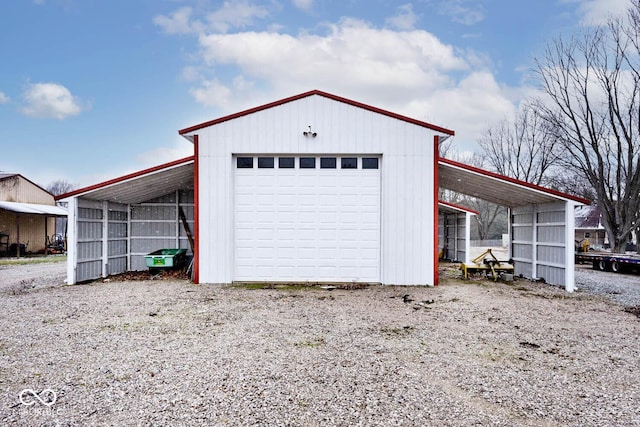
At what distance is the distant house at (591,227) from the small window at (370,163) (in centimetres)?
2914

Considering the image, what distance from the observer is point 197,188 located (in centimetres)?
1109

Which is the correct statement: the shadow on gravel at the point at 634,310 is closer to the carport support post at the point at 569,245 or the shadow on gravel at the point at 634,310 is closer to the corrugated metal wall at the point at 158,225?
the carport support post at the point at 569,245

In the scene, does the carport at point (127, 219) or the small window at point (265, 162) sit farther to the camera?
the small window at point (265, 162)

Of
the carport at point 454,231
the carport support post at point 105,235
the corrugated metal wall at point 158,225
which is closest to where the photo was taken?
the carport support post at point 105,235

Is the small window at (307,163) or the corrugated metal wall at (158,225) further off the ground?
the small window at (307,163)

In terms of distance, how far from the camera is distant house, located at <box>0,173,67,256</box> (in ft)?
75.0

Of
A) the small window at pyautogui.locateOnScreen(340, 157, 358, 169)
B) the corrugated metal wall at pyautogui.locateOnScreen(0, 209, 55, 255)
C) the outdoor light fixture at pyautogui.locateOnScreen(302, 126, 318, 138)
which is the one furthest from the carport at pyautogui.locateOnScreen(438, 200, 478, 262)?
the corrugated metal wall at pyautogui.locateOnScreen(0, 209, 55, 255)

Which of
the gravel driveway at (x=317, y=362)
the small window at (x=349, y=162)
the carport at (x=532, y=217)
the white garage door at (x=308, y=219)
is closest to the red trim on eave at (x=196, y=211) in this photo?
the white garage door at (x=308, y=219)

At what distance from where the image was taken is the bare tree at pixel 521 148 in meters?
29.1

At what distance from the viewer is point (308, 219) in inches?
446

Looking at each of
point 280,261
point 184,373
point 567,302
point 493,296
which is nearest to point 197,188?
point 280,261

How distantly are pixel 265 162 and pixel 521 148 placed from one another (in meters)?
26.4

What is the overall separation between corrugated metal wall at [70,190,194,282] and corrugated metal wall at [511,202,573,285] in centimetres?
1161

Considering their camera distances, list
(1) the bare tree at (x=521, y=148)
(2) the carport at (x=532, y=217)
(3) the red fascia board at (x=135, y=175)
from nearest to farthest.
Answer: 1. (2) the carport at (x=532, y=217)
2. (3) the red fascia board at (x=135, y=175)
3. (1) the bare tree at (x=521, y=148)
